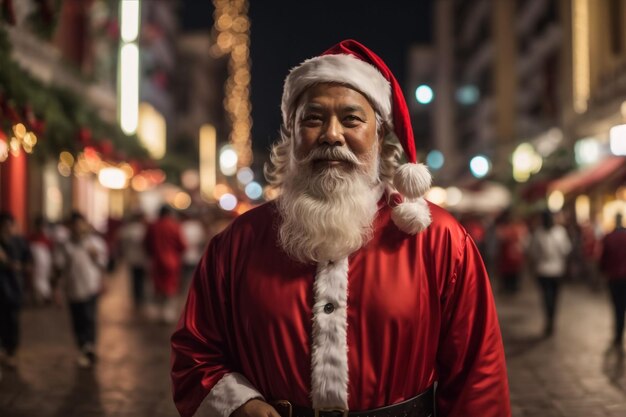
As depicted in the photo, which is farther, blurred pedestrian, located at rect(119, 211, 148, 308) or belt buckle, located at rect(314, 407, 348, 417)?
blurred pedestrian, located at rect(119, 211, 148, 308)

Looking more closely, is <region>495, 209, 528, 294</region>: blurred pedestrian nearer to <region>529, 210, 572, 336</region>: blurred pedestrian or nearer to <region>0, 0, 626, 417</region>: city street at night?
<region>0, 0, 626, 417</region>: city street at night

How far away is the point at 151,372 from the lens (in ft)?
28.2

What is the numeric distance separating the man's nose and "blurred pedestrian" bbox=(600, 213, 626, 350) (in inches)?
339

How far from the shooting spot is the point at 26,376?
27.9 ft

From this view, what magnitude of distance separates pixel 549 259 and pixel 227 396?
10223 millimetres

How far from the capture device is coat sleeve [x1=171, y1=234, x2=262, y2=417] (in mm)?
2695

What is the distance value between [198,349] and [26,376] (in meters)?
6.47

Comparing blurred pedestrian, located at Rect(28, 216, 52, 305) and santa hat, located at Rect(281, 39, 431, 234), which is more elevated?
santa hat, located at Rect(281, 39, 431, 234)

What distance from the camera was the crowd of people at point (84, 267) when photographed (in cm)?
940

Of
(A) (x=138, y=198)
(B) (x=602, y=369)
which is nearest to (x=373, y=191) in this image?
(B) (x=602, y=369)

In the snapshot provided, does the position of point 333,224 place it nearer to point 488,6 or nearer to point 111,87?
point 111,87

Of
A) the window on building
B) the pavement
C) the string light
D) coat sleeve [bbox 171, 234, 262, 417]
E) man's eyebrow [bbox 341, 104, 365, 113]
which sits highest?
the string light

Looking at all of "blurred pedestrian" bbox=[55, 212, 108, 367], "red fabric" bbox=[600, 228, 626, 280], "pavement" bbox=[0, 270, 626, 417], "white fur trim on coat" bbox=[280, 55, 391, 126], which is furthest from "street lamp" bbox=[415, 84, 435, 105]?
"white fur trim on coat" bbox=[280, 55, 391, 126]

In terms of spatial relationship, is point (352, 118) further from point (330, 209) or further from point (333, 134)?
point (330, 209)
